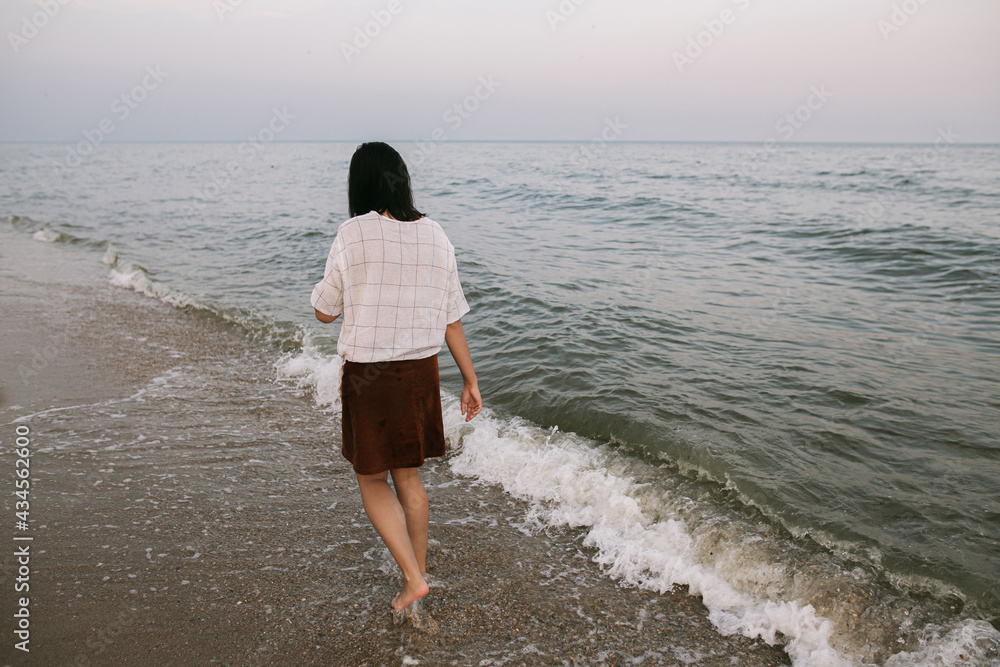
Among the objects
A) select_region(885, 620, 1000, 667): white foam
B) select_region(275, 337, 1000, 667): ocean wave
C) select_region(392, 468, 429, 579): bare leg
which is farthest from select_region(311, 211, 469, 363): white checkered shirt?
select_region(885, 620, 1000, 667): white foam

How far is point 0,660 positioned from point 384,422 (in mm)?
1748

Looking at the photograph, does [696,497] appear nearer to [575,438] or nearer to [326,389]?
[575,438]

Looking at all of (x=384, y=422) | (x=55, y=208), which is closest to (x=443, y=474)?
(x=384, y=422)

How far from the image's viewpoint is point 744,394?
5215 mm

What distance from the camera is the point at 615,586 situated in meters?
3.09

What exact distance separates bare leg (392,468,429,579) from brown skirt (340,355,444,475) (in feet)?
0.37

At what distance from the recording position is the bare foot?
268cm

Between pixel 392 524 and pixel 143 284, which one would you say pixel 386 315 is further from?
pixel 143 284

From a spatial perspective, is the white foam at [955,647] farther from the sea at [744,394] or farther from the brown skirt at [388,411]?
the brown skirt at [388,411]

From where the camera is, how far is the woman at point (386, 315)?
2.36 metres

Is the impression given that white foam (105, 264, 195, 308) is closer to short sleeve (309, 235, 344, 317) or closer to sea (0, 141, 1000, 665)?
sea (0, 141, 1000, 665)

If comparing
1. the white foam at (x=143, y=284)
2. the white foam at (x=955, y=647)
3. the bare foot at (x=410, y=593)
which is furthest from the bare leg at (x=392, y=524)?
the white foam at (x=143, y=284)

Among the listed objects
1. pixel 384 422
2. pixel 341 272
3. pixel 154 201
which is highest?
pixel 341 272

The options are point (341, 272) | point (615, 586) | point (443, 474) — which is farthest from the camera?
point (443, 474)
